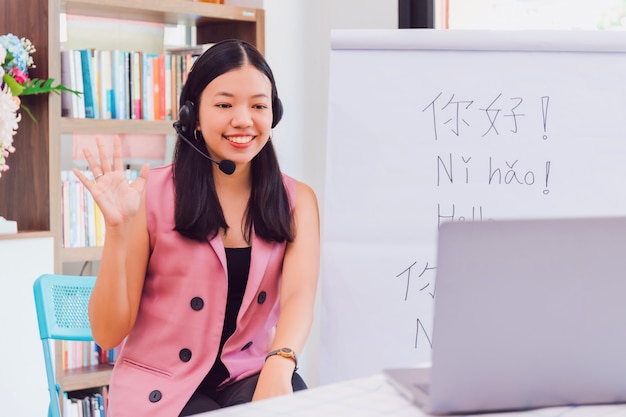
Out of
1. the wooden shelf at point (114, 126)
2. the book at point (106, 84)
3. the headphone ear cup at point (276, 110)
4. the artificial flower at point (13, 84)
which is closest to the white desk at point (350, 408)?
the headphone ear cup at point (276, 110)

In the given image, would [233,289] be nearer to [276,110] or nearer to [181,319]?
[181,319]

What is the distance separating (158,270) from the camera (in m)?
1.77

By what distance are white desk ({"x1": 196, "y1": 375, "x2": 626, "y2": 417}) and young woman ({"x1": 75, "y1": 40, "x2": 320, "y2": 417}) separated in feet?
2.15

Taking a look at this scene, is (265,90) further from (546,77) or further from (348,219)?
(546,77)

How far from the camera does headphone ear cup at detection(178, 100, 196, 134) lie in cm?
178

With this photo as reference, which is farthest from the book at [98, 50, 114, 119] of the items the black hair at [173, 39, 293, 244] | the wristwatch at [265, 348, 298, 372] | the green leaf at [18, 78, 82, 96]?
the wristwatch at [265, 348, 298, 372]

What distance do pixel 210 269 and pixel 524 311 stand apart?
0.97 m

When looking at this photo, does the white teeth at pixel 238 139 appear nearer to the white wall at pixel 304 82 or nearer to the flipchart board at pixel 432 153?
the flipchart board at pixel 432 153

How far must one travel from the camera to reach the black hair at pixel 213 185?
1763 mm

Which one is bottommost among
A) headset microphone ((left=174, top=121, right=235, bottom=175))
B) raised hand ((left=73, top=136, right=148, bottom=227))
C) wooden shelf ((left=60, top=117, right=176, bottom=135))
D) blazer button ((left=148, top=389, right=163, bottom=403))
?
blazer button ((left=148, top=389, right=163, bottom=403))

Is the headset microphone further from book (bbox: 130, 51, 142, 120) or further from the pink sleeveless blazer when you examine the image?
book (bbox: 130, 51, 142, 120)

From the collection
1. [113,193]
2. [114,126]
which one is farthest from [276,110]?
[114,126]

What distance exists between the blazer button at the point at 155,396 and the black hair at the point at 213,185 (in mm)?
316

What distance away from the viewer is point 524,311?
0.88m
